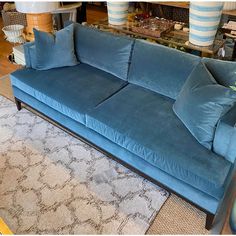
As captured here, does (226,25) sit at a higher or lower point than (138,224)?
higher

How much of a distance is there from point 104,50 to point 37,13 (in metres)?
0.98

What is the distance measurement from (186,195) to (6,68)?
2.94 metres

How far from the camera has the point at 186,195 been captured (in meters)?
1.65

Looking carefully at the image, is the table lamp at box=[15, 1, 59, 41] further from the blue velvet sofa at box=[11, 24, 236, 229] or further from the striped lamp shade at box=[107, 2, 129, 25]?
the striped lamp shade at box=[107, 2, 129, 25]

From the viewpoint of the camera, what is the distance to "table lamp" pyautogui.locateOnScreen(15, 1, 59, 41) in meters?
2.62

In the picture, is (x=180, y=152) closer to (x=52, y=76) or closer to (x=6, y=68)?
(x=52, y=76)

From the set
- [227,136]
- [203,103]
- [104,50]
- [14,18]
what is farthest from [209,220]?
[14,18]

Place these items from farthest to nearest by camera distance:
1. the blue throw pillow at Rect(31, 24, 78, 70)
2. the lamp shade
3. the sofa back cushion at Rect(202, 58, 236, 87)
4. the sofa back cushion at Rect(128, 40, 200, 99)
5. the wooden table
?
the lamp shade, the blue throw pillow at Rect(31, 24, 78, 70), the wooden table, the sofa back cushion at Rect(128, 40, 200, 99), the sofa back cushion at Rect(202, 58, 236, 87)

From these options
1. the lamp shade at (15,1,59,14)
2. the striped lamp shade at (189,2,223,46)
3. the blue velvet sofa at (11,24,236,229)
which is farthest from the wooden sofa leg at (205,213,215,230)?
the lamp shade at (15,1,59,14)

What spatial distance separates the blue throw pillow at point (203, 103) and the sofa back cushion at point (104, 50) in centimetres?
69

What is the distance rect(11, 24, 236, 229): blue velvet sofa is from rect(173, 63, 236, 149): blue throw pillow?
5 cm

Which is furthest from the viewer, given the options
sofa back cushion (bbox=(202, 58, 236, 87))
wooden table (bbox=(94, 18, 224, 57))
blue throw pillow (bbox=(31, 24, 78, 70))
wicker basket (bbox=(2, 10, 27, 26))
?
wicker basket (bbox=(2, 10, 27, 26))

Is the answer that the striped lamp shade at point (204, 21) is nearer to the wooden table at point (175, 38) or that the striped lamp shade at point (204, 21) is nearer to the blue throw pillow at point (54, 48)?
the wooden table at point (175, 38)

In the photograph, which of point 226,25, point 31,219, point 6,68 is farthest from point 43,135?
point 226,25
